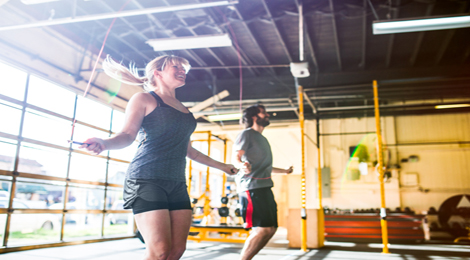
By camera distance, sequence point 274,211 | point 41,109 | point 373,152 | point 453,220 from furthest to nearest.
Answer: point 373,152
point 453,220
point 41,109
point 274,211

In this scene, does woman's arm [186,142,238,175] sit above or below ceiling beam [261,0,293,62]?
below

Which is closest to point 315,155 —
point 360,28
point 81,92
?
point 360,28

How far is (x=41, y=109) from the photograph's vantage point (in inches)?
231

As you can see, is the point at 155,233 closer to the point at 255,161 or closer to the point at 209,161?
the point at 209,161

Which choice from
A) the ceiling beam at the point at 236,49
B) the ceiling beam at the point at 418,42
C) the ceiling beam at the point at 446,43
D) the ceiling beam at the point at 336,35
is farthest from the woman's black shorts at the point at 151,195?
the ceiling beam at the point at 446,43

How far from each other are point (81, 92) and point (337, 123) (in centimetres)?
761

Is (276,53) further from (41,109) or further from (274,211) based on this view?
(274,211)

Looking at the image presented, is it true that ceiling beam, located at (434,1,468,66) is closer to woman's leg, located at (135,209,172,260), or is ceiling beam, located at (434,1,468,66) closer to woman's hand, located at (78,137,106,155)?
woman's leg, located at (135,209,172,260)

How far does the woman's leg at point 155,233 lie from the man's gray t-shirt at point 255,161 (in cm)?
126

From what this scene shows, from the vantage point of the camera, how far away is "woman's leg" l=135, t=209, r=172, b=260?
1354 mm

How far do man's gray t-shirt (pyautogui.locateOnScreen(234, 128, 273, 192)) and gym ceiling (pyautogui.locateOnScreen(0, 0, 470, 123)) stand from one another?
10.9ft

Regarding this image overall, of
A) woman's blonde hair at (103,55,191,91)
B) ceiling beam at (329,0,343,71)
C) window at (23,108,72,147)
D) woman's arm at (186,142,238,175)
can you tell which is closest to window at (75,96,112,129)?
window at (23,108,72,147)

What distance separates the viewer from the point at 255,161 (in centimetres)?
266

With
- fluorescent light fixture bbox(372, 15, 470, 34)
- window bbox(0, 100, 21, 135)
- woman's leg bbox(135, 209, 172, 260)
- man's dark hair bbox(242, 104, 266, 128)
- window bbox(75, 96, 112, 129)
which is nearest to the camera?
woman's leg bbox(135, 209, 172, 260)
